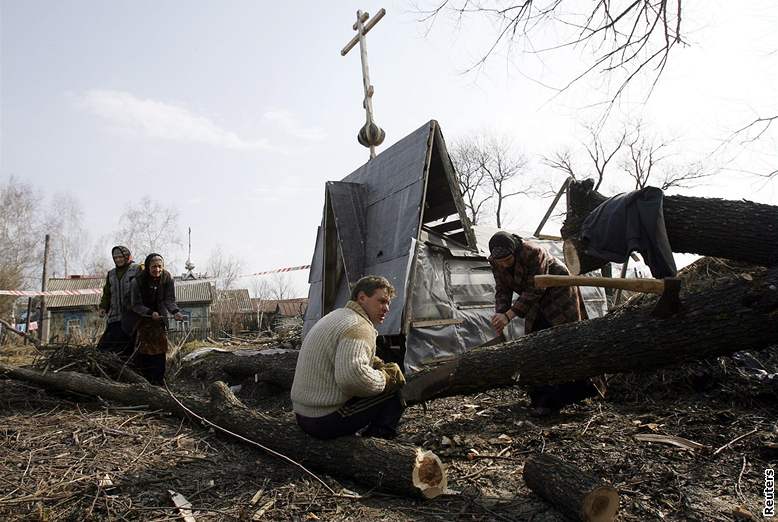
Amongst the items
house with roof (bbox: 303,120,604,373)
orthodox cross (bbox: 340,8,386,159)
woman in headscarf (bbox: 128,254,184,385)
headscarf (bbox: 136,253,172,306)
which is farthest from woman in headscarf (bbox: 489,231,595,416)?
orthodox cross (bbox: 340,8,386,159)

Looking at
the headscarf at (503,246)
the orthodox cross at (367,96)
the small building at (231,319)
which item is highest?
the orthodox cross at (367,96)

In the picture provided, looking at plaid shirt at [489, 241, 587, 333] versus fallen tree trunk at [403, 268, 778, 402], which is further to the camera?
plaid shirt at [489, 241, 587, 333]

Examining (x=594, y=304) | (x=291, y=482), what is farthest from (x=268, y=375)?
(x=594, y=304)

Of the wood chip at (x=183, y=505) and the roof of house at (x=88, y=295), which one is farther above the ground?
the roof of house at (x=88, y=295)

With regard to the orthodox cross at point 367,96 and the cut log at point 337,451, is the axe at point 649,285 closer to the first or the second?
the cut log at point 337,451

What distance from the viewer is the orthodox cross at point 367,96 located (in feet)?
31.2

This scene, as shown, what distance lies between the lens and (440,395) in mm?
3973

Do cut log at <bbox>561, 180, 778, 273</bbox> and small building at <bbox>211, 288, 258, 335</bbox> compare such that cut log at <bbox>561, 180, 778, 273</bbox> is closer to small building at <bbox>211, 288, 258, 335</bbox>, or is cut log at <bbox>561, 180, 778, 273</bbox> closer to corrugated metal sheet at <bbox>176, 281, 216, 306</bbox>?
small building at <bbox>211, 288, 258, 335</bbox>

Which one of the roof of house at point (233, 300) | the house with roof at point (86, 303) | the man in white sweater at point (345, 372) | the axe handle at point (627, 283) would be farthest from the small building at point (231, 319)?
the axe handle at point (627, 283)

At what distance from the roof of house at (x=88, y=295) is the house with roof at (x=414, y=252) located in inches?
891

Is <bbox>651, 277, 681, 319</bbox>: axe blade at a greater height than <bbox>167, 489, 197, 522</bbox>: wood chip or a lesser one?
greater

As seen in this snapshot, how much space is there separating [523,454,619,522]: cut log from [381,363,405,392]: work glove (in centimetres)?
90

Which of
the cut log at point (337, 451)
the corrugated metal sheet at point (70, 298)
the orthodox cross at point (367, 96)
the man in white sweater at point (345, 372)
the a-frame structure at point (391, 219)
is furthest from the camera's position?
the corrugated metal sheet at point (70, 298)

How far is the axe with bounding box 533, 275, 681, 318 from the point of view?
2891 mm
